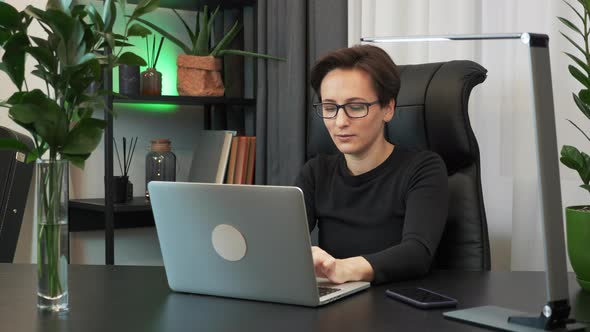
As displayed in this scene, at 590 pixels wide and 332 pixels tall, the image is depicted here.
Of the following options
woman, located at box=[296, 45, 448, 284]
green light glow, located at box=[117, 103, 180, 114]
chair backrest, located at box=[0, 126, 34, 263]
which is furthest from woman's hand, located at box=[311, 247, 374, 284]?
green light glow, located at box=[117, 103, 180, 114]

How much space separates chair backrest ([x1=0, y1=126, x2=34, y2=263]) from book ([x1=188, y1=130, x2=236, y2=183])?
86 centimetres

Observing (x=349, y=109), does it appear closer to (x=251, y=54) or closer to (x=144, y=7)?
(x=144, y=7)

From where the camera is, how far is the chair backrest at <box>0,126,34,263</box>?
8.00 feet

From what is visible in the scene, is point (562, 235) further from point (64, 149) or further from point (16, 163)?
point (16, 163)

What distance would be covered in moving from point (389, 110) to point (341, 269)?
0.67 metres

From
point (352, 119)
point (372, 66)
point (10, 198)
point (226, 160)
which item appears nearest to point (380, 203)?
point (352, 119)

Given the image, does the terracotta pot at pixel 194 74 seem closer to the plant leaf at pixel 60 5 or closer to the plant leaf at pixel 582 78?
the plant leaf at pixel 582 78

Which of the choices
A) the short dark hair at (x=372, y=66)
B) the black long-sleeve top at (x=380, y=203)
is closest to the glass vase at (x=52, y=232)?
the black long-sleeve top at (x=380, y=203)

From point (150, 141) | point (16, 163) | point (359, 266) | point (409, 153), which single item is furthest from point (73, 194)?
point (359, 266)

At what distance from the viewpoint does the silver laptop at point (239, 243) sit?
4.28ft

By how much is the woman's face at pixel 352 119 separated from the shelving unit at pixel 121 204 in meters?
1.12

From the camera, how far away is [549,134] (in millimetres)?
1157

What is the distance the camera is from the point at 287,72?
3.07 m

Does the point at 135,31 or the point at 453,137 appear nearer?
the point at 135,31
